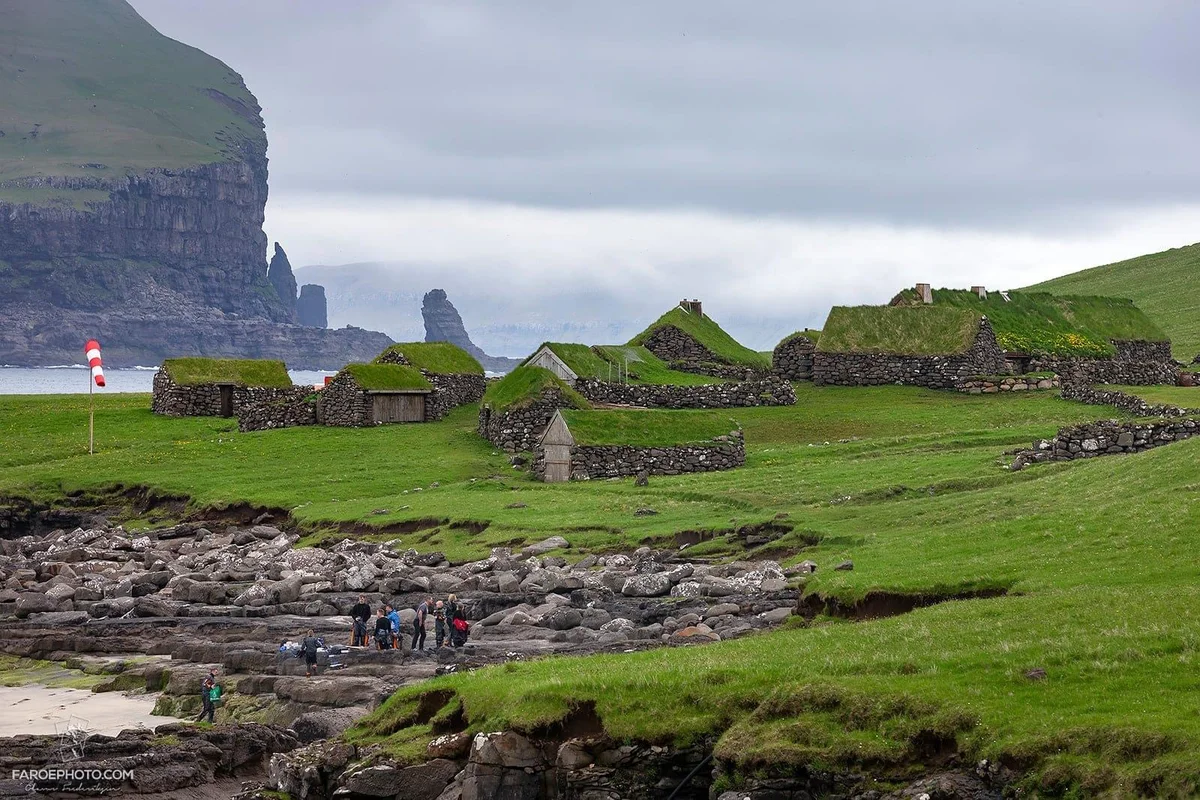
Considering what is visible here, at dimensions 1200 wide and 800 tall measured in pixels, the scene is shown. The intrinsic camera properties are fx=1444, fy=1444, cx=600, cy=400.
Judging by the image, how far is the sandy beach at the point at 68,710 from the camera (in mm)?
29781

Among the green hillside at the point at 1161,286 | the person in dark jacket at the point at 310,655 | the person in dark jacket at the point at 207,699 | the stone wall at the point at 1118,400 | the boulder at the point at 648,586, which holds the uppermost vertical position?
the green hillside at the point at 1161,286

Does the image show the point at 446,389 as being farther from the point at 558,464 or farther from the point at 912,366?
the point at 912,366

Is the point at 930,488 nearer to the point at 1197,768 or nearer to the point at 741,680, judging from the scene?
the point at 741,680

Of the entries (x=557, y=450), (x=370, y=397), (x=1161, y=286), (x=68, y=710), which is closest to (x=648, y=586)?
(x=68, y=710)

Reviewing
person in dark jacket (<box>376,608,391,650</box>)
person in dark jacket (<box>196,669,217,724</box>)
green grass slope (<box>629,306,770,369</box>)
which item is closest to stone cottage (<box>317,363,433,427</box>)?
green grass slope (<box>629,306,770,369</box>)

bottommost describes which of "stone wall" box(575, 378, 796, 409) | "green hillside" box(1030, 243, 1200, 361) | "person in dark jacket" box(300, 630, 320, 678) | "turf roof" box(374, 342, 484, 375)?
"person in dark jacket" box(300, 630, 320, 678)

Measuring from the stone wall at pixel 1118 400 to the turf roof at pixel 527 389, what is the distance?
24775mm

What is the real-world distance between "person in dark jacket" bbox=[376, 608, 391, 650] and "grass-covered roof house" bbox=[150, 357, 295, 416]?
4989 centimetres

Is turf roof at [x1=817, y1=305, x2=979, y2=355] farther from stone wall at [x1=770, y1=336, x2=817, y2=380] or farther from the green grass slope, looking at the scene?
the green grass slope

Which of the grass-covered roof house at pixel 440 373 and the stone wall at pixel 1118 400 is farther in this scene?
the grass-covered roof house at pixel 440 373

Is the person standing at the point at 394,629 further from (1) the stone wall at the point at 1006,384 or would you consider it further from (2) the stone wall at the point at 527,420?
(1) the stone wall at the point at 1006,384

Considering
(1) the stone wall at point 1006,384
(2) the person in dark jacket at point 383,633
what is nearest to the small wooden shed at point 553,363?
(1) the stone wall at point 1006,384

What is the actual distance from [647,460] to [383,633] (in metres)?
29.9

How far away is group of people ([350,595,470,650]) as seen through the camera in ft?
111
